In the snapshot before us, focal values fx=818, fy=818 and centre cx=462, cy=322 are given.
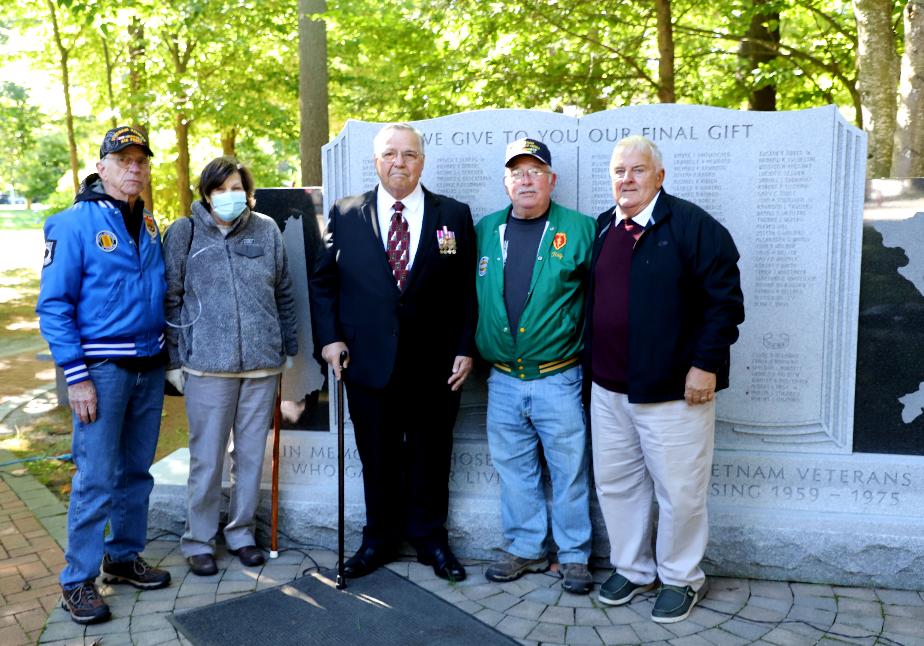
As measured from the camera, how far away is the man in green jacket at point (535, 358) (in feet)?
12.3

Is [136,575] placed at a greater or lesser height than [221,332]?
lesser

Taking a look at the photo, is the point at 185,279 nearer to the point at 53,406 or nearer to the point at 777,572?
the point at 777,572

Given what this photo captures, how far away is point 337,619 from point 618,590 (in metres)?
1.26

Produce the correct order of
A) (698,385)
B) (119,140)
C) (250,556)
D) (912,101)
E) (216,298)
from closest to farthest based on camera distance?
(698,385) < (119,140) < (216,298) < (250,556) < (912,101)

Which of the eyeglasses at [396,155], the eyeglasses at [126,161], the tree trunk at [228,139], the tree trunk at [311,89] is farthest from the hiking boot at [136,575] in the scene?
the tree trunk at [228,139]

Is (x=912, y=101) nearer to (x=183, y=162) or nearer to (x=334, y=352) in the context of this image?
(x=334, y=352)

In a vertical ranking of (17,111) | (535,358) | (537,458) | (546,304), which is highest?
(17,111)

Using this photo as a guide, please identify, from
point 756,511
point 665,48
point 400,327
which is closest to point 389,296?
point 400,327

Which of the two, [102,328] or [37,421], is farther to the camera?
[37,421]

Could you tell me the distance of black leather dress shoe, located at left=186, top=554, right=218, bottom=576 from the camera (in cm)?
400

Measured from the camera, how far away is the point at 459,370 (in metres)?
3.88

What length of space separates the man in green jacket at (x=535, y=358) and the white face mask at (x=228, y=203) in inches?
45.2

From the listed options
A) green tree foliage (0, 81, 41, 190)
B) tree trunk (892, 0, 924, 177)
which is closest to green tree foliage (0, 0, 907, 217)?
tree trunk (892, 0, 924, 177)

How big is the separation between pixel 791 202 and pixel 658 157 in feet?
3.35
